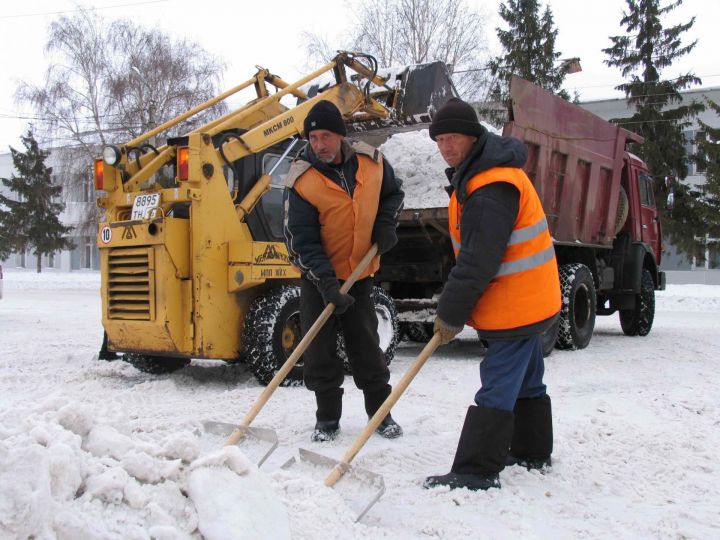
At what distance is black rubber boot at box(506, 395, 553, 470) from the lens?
3217 mm

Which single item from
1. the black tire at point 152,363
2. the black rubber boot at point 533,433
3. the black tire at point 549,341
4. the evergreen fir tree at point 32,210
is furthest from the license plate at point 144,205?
the evergreen fir tree at point 32,210

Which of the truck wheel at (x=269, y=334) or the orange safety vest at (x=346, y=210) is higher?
the orange safety vest at (x=346, y=210)

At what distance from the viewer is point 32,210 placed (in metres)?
34.2

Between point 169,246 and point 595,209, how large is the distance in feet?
18.1

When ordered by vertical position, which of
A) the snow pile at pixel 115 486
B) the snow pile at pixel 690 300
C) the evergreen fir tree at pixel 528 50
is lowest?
the snow pile at pixel 690 300

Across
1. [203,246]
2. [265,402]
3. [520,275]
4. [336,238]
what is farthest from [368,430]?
[203,246]

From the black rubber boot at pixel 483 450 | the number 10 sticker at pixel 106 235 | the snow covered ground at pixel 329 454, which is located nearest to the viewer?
the snow covered ground at pixel 329 454

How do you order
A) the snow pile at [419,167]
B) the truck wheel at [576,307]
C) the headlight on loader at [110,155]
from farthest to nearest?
the truck wheel at [576,307] < the snow pile at [419,167] < the headlight on loader at [110,155]

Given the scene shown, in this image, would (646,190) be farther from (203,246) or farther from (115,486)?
(115,486)

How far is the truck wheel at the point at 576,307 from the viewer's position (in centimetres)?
744

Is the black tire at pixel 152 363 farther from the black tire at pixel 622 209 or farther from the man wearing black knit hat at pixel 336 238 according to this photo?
the black tire at pixel 622 209

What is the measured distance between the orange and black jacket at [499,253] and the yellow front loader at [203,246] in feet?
8.52

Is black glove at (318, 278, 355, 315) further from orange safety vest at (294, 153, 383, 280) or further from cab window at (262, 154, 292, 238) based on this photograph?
cab window at (262, 154, 292, 238)

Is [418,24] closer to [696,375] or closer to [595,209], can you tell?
[595,209]
